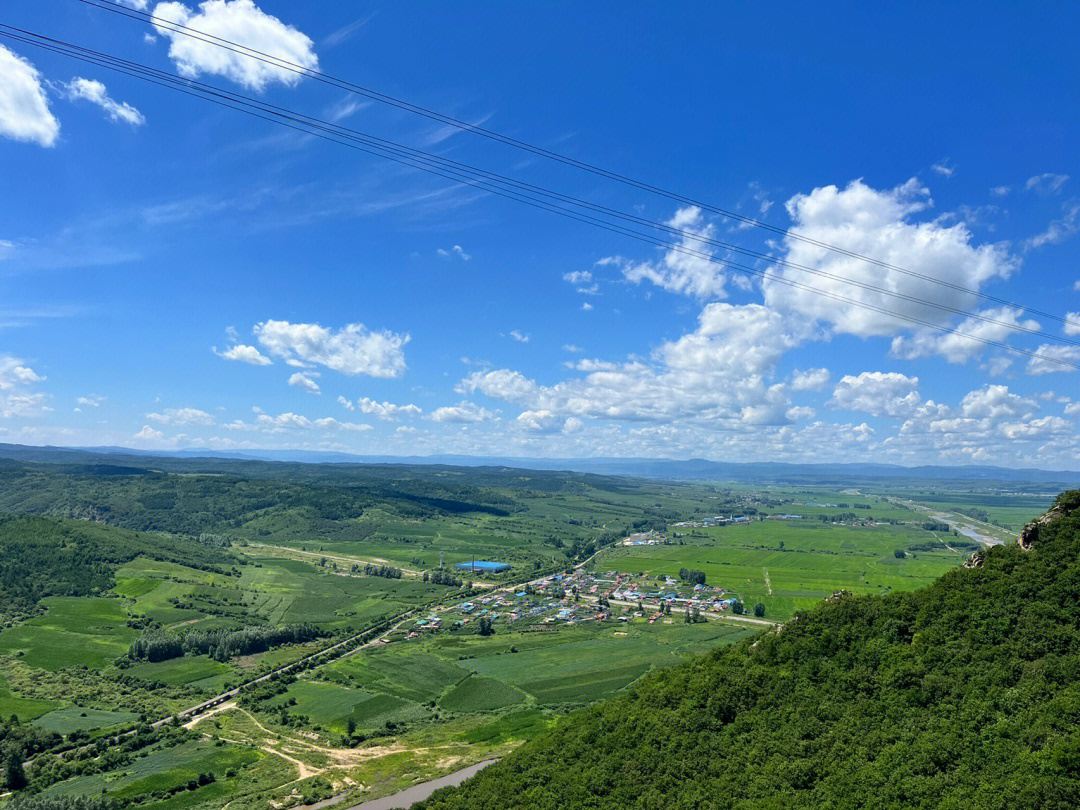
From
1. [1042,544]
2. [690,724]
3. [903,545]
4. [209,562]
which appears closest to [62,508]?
[209,562]

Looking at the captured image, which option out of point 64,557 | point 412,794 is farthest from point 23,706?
point 64,557

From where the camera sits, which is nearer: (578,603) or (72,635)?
(72,635)

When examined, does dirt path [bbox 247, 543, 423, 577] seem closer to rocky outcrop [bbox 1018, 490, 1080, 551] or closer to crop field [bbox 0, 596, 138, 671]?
crop field [bbox 0, 596, 138, 671]

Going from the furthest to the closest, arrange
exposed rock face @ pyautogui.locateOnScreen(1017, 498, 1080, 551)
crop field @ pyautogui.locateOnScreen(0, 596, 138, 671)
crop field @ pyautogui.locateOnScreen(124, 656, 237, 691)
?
crop field @ pyautogui.locateOnScreen(0, 596, 138, 671) < crop field @ pyautogui.locateOnScreen(124, 656, 237, 691) < exposed rock face @ pyautogui.locateOnScreen(1017, 498, 1080, 551)

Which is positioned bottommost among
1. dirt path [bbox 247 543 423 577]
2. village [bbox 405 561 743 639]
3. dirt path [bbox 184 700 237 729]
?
dirt path [bbox 247 543 423 577]

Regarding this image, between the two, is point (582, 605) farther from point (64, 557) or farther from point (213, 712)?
point (64, 557)

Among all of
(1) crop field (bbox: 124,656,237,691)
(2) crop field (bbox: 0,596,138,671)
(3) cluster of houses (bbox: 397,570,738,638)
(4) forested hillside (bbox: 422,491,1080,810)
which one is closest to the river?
(4) forested hillside (bbox: 422,491,1080,810)

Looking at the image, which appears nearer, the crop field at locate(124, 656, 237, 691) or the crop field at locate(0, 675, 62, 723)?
the crop field at locate(0, 675, 62, 723)

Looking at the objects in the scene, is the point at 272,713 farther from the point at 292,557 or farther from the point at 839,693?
the point at 292,557

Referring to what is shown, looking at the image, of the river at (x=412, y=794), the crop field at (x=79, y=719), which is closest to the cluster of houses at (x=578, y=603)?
the crop field at (x=79, y=719)
